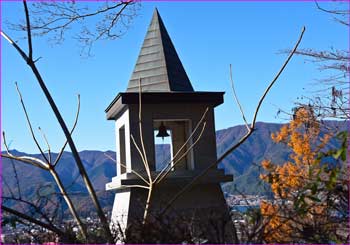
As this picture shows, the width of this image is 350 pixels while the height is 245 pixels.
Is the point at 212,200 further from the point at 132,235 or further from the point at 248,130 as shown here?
the point at 132,235

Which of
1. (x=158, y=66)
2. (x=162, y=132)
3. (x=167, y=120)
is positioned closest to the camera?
(x=167, y=120)

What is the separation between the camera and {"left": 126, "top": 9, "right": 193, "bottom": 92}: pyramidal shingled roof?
5.65 metres

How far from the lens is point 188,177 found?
5.11 meters

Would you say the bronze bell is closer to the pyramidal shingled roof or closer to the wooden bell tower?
the wooden bell tower

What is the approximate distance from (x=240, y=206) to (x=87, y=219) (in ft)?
2.36

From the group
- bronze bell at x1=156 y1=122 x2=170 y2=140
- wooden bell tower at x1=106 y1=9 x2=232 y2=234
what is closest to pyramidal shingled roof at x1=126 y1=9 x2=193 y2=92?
wooden bell tower at x1=106 y1=9 x2=232 y2=234

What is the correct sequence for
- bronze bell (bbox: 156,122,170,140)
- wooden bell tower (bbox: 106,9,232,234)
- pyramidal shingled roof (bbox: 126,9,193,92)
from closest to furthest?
1. wooden bell tower (bbox: 106,9,232,234)
2. pyramidal shingled roof (bbox: 126,9,193,92)
3. bronze bell (bbox: 156,122,170,140)

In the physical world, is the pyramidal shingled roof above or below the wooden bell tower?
above

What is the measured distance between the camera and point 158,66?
19.4 feet

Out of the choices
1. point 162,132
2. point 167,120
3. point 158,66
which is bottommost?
point 162,132

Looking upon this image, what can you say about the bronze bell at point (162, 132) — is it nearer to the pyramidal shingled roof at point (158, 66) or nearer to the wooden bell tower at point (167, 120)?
the wooden bell tower at point (167, 120)

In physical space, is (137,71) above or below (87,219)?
above

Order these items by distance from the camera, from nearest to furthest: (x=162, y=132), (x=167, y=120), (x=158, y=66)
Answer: (x=167, y=120), (x=158, y=66), (x=162, y=132)

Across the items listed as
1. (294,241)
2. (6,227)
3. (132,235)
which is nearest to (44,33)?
(6,227)
